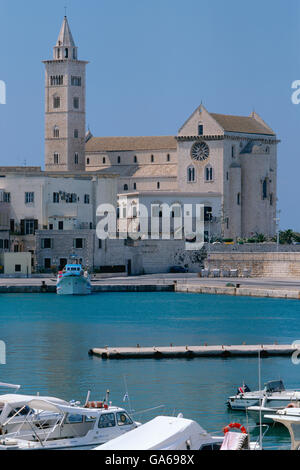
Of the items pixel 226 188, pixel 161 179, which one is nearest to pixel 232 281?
pixel 226 188

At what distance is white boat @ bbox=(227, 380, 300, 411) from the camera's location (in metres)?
26.8

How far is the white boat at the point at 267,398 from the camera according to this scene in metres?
26.8

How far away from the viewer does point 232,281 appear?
78.5 meters

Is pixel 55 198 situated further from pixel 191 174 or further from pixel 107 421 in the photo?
pixel 107 421

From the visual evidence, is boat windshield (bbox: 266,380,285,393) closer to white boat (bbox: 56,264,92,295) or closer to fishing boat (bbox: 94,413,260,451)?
fishing boat (bbox: 94,413,260,451)

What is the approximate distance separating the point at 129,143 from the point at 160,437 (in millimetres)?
99100

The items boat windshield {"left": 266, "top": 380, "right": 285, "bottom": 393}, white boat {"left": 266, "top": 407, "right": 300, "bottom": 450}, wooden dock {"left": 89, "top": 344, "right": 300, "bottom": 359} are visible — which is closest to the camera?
white boat {"left": 266, "top": 407, "right": 300, "bottom": 450}

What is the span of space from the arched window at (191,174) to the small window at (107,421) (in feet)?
263

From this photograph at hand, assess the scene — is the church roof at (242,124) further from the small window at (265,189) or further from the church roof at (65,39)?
the church roof at (65,39)

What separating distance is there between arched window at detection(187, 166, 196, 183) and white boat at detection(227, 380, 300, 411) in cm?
7379

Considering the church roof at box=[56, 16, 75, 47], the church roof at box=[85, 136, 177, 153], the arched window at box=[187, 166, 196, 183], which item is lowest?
the arched window at box=[187, 166, 196, 183]

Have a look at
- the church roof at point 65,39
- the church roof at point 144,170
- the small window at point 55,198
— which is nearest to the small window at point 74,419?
the small window at point 55,198

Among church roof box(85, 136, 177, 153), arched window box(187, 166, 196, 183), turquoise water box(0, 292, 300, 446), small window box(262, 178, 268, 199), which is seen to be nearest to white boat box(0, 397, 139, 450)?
turquoise water box(0, 292, 300, 446)
